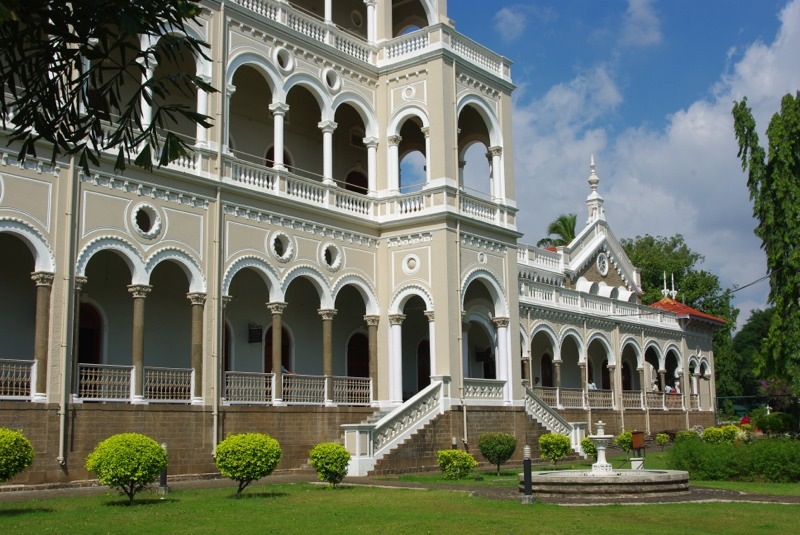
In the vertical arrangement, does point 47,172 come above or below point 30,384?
above

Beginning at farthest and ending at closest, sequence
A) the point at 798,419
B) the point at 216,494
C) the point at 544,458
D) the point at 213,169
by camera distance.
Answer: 1. the point at 798,419
2. the point at 544,458
3. the point at 213,169
4. the point at 216,494

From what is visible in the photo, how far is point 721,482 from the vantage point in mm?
21094

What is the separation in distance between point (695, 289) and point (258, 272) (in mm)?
47047

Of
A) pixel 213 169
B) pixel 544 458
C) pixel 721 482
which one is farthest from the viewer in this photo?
pixel 544 458

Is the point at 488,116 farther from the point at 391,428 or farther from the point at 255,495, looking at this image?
the point at 255,495

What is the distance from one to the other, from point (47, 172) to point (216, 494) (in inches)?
293

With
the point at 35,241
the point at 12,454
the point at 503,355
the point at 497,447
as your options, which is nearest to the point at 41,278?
the point at 35,241

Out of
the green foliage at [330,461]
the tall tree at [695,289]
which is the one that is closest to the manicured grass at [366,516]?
the green foliage at [330,461]

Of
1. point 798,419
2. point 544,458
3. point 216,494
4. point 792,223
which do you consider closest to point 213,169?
point 216,494

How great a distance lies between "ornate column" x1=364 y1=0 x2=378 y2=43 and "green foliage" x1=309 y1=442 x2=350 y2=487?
47.8 ft

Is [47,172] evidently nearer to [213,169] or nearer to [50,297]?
[50,297]

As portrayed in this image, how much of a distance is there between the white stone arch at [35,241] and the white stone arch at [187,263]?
2.77 meters

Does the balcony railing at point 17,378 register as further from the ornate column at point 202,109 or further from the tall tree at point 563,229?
the tall tree at point 563,229

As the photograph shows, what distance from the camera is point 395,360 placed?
88.5 feet
